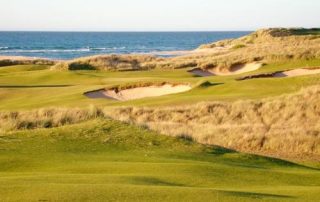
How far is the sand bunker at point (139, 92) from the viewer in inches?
1249

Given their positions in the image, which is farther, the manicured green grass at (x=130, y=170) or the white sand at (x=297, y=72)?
the white sand at (x=297, y=72)

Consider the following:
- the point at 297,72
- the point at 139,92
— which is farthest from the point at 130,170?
the point at 297,72

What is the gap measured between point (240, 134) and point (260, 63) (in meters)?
26.2

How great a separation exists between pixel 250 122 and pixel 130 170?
11.9 meters

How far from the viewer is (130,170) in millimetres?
11711

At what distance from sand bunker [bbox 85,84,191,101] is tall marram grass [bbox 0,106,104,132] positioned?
9.11 m

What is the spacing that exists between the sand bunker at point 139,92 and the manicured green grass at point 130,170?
14186 mm

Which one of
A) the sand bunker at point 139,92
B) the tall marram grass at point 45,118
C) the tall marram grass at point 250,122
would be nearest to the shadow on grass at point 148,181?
the tall marram grass at point 250,122

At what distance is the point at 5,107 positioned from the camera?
1139 inches

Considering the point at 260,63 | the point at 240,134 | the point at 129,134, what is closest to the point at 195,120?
the point at 240,134

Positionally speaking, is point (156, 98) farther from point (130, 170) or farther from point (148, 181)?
point (148, 181)

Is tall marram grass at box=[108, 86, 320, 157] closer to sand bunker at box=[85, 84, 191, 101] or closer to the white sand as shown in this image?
sand bunker at box=[85, 84, 191, 101]

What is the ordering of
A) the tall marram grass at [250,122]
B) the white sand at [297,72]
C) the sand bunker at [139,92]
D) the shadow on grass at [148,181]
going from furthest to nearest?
the white sand at [297,72] < the sand bunker at [139,92] < the tall marram grass at [250,122] < the shadow on grass at [148,181]

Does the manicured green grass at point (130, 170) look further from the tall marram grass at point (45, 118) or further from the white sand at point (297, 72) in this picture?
the white sand at point (297, 72)
